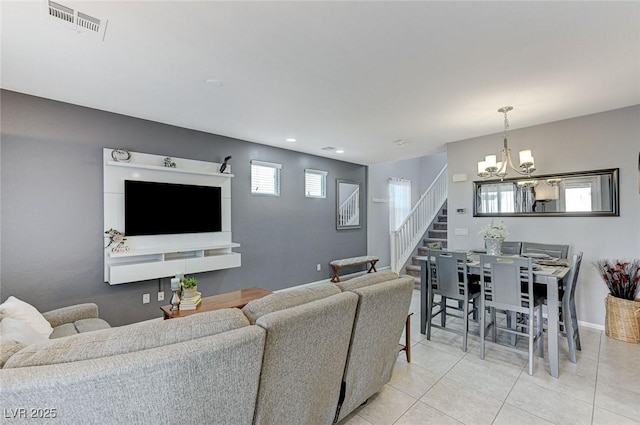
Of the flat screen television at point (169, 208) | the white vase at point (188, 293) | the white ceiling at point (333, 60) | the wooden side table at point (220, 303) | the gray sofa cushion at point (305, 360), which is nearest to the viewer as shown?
the gray sofa cushion at point (305, 360)

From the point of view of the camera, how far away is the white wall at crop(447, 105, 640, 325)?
3.29 m

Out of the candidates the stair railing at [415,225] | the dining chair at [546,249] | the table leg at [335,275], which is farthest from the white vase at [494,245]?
the table leg at [335,275]

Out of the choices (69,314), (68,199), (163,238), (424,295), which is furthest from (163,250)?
(424,295)

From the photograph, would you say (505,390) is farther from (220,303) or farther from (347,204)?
(347,204)

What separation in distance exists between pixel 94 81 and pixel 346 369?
10.7ft

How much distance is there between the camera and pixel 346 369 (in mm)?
1812

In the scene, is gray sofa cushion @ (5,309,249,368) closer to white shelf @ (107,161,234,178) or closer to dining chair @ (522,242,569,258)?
white shelf @ (107,161,234,178)

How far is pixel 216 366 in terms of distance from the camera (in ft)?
3.62

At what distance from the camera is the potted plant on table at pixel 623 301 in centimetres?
307

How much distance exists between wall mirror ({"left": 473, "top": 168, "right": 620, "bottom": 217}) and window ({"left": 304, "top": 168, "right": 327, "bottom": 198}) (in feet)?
9.09

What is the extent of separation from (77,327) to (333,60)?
297 centimetres

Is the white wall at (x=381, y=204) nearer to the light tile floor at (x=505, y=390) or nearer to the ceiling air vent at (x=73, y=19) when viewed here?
the light tile floor at (x=505, y=390)

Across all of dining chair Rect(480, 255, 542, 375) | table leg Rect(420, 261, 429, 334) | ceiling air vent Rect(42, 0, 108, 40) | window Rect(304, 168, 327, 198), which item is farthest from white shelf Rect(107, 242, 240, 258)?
dining chair Rect(480, 255, 542, 375)

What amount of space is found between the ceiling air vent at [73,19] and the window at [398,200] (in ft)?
21.4
